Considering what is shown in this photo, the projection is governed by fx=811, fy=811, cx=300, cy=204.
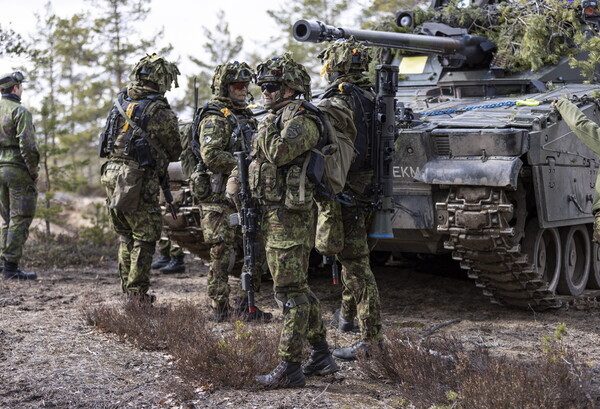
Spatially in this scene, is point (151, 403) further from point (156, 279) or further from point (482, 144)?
point (156, 279)

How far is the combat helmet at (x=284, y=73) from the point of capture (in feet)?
15.7

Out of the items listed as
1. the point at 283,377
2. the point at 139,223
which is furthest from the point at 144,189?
the point at 283,377

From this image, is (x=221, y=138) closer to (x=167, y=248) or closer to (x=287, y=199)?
(x=287, y=199)

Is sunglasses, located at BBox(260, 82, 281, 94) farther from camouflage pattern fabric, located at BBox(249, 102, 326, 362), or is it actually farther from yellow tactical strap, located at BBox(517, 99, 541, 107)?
yellow tactical strap, located at BBox(517, 99, 541, 107)

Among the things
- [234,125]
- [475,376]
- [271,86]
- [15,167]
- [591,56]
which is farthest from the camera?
[15,167]

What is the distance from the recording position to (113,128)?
6.77 meters

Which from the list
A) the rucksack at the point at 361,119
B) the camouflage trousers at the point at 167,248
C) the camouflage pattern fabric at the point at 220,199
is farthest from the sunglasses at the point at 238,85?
the camouflage trousers at the point at 167,248

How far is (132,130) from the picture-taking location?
6680 millimetres

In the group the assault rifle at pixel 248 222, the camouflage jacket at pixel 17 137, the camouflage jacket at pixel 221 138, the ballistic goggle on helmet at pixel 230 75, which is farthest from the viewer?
the camouflage jacket at pixel 17 137

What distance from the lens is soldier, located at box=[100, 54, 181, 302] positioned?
6672mm

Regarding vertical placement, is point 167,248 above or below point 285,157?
below

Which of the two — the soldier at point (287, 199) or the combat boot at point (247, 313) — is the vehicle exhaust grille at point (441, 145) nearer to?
the combat boot at point (247, 313)

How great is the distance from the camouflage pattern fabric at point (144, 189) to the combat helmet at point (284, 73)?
80.4 inches

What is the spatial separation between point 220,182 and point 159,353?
1.63 meters
